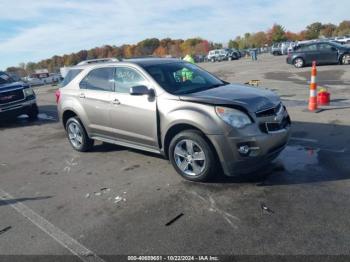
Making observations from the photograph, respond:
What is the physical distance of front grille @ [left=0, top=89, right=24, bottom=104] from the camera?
36.6 feet

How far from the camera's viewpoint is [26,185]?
5.75 meters

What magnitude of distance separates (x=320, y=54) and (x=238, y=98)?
2055 cm

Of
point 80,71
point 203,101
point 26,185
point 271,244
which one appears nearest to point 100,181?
point 26,185

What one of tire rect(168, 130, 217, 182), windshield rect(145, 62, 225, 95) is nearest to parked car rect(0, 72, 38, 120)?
windshield rect(145, 62, 225, 95)

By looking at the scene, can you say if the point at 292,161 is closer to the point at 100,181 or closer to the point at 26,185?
the point at 100,181

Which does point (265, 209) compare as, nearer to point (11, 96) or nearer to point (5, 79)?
point (11, 96)

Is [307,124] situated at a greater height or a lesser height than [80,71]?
lesser

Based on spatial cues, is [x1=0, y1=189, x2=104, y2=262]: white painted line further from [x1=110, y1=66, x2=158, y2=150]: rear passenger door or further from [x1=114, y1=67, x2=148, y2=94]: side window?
[x1=114, y1=67, x2=148, y2=94]: side window

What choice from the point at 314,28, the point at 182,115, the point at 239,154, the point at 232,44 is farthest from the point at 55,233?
the point at 314,28

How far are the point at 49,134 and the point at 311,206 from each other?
7475 mm

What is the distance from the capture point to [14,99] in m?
11.5

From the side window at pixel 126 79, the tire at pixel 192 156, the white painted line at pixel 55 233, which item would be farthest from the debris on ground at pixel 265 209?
the side window at pixel 126 79

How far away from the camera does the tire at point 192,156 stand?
15.8 feet

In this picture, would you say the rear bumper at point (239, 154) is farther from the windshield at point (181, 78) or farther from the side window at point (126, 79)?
the side window at point (126, 79)
